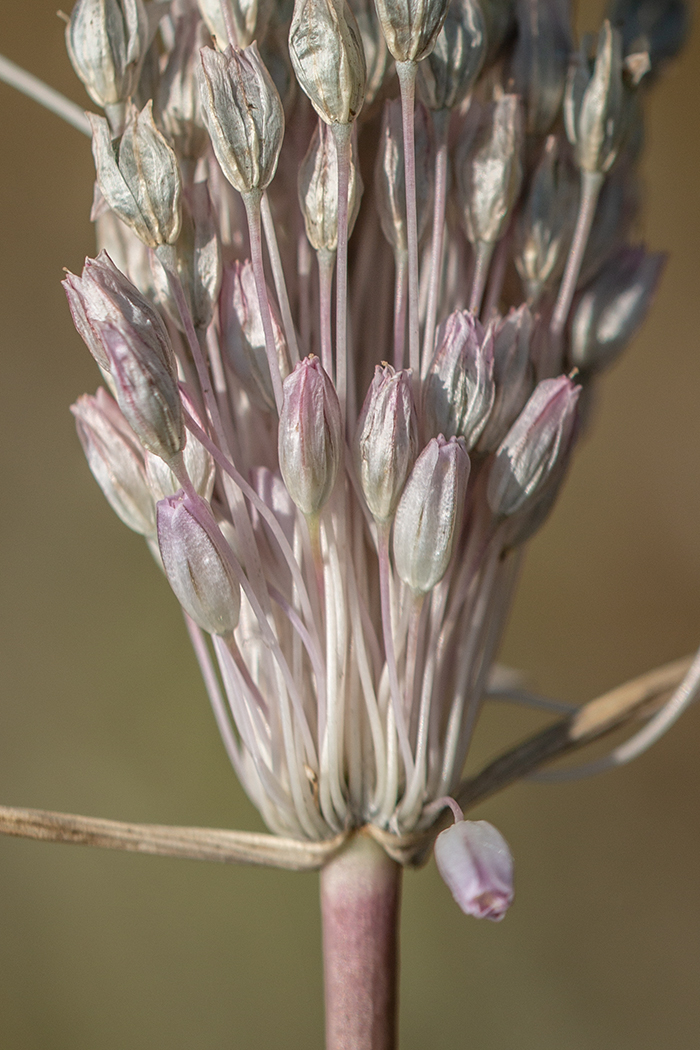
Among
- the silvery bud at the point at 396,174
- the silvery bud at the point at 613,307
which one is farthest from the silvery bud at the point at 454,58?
the silvery bud at the point at 613,307

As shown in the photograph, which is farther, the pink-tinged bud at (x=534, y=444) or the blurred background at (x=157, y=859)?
the blurred background at (x=157, y=859)

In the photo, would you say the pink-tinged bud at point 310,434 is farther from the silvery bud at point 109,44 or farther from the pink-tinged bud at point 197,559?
the silvery bud at point 109,44

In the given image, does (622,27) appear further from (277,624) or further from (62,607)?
(62,607)

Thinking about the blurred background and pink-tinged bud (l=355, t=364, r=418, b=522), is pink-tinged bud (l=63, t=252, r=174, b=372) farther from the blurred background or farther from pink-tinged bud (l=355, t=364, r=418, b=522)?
the blurred background

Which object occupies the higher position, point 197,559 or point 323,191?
point 323,191

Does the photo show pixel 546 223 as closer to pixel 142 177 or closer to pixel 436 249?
pixel 436 249

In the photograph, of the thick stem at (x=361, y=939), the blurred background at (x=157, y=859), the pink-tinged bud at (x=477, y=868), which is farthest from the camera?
the blurred background at (x=157, y=859)

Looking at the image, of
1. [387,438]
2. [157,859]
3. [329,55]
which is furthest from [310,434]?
[157,859]
